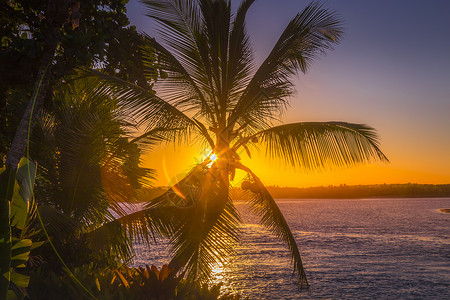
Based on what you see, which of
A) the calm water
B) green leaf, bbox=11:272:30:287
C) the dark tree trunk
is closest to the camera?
the dark tree trunk

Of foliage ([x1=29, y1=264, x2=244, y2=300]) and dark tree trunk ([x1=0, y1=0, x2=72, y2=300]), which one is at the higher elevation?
dark tree trunk ([x1=0, y1=0, x2=72, y2=300])

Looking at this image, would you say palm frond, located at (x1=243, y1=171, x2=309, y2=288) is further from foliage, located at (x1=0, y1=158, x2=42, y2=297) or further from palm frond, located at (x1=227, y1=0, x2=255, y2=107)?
foliage, located at (x1=0, y1=158, x2=42, y2=297)

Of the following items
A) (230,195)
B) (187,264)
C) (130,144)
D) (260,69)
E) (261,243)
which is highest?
(260,69)

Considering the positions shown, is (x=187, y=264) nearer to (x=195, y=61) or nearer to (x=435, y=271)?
(x=195, y=61)

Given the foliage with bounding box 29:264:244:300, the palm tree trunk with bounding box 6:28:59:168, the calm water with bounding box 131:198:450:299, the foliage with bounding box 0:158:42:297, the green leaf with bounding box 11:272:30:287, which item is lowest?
the calm water with bounding box 131:198:450:299

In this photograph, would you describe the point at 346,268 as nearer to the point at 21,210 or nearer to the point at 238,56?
the point at 238,56

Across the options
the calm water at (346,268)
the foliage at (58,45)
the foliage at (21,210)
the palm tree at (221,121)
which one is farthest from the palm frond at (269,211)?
the calm water at (346,268)

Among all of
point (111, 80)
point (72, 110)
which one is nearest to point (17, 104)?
point (72, 110)

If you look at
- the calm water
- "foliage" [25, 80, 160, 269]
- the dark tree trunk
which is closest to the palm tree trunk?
the dark tree trunk

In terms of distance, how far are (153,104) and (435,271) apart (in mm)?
20207

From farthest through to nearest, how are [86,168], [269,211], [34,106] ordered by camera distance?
[269,211] → [86,168] → [34,106]

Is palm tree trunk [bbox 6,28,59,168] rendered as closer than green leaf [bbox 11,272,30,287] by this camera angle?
No

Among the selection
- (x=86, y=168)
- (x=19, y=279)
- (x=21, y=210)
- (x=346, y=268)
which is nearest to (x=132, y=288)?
(x=19, y=279)

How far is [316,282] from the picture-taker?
19.3 m
